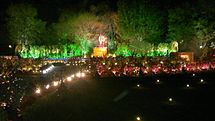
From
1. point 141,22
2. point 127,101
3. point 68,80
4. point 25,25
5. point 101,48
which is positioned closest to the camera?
point 127,101

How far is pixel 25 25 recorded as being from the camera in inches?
1092

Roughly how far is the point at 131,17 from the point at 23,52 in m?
6.44

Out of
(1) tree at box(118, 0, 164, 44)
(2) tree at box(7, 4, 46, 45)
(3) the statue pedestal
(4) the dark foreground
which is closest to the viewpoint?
(4) the dark foreground

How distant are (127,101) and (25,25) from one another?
16.3 meters

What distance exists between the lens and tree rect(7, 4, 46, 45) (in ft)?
90.6

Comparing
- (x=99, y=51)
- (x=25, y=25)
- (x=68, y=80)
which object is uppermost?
(x=25, y=25)

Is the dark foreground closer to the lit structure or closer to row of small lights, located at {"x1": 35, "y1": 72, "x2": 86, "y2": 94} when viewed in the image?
row of small lights, located at {"x1": 35, "y1": 72, "x2": 86, "y2": 94}

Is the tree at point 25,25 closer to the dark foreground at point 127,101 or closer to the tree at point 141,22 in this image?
the tree at point 141,22

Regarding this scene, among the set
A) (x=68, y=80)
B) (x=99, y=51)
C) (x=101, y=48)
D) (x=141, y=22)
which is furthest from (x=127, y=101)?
(x=141, y=22)

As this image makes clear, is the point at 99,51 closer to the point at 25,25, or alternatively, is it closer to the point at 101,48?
Result: the point at 101,48

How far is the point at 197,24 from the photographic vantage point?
25016mm

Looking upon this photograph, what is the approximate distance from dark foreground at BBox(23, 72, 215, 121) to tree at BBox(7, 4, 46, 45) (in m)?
10.9

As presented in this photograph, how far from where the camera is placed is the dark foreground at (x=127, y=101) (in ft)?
34.3

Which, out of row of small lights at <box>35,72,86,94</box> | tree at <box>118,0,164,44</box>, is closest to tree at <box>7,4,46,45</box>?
tree at <box>118,0,164,44</box>
